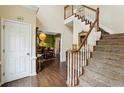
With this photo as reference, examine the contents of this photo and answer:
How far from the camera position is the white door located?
156 inches

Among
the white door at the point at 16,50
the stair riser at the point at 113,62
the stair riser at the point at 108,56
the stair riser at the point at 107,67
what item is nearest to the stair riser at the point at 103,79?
the stair riser at the point at 107,67

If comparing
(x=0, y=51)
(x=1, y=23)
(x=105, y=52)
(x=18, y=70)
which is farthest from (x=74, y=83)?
(x=1, y=23)

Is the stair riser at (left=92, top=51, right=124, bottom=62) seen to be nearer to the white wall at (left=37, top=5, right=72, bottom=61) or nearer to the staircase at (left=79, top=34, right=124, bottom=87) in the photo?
the staircase at (left=79, top=34, right=124, bottom=87)

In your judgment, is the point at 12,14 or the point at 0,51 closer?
the point at 0,51

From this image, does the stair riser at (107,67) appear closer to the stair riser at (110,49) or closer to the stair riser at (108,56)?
the stair riser at (108,56)

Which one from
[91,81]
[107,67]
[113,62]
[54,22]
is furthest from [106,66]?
[54,22]

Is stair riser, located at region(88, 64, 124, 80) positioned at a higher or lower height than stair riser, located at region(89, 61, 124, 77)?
lower

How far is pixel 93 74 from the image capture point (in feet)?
10.9

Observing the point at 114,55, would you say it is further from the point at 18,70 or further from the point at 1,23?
the point at 1,23

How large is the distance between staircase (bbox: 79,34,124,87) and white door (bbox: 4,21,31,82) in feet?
6.89

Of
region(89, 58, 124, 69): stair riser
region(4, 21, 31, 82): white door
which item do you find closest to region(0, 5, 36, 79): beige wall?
region(4, 21, 31, 82): white door

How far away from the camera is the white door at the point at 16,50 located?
396cm

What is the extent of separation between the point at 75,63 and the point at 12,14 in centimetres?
251

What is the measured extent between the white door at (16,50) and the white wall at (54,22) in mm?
2821
